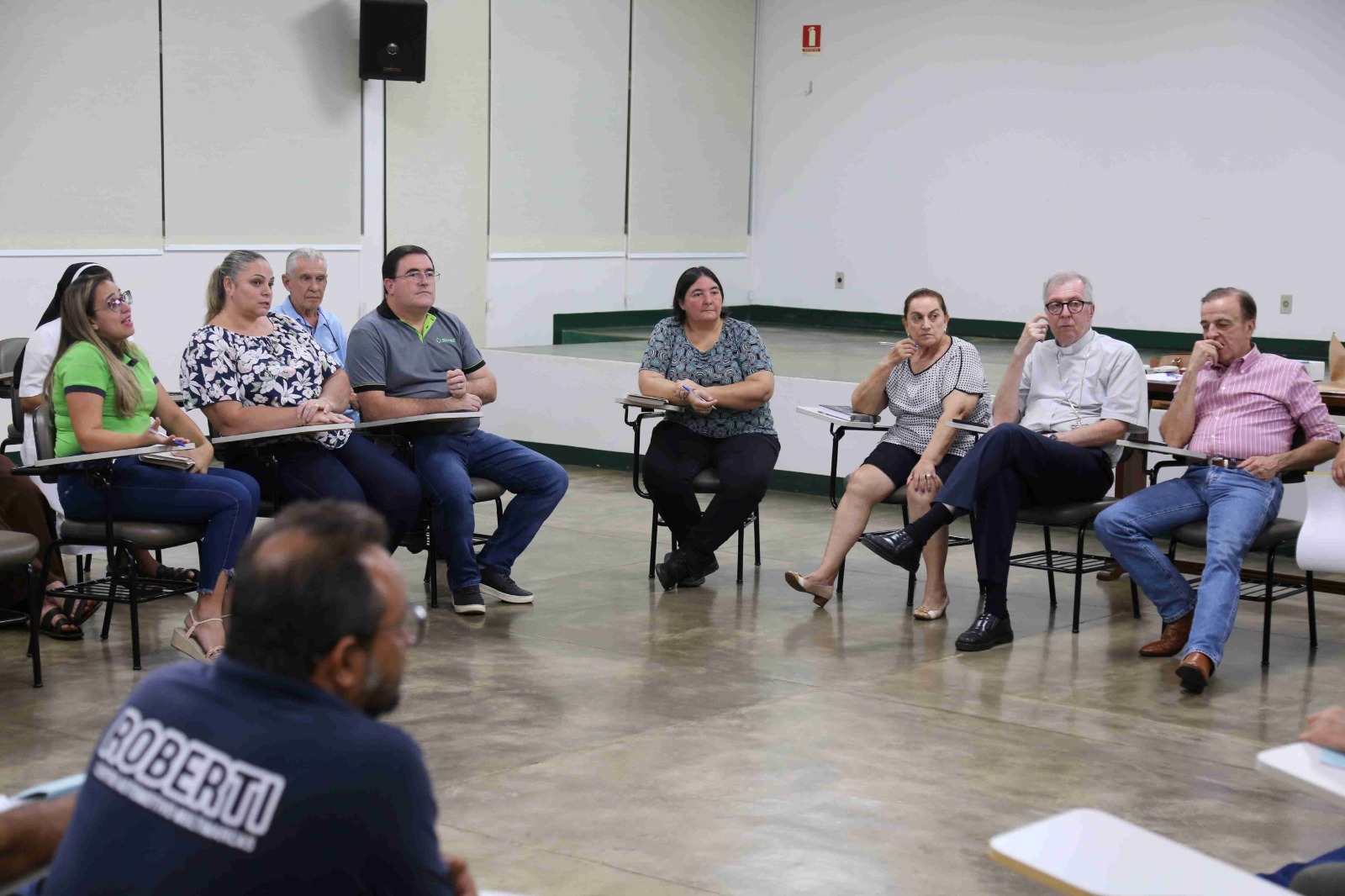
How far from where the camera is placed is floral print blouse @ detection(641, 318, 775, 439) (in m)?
5.64

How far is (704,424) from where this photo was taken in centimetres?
569

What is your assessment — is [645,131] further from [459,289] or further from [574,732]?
[574,732]

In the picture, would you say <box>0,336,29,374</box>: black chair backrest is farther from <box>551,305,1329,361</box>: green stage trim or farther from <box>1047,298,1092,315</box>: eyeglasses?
<box>551,305,1329,361</box>: green stage trim

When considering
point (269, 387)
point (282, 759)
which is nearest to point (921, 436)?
point (269, 387)

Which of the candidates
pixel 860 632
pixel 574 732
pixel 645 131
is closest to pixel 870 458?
pixel 860 632

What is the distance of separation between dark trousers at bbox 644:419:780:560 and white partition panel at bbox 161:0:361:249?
3379 millimetres

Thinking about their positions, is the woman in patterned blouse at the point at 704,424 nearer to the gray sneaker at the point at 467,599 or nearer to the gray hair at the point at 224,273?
the gray sneaker at the point at 467,599

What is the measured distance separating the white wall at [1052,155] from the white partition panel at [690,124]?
0.69ft

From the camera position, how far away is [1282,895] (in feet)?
5.56

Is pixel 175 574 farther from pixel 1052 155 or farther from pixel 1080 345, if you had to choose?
pixel 1052 155

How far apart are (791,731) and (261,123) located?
17.5 ft

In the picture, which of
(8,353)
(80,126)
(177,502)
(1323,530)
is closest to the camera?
(177,502)

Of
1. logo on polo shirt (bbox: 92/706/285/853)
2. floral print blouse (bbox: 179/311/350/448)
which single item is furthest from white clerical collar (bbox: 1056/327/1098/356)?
logo on polo shirt (bbox: 92/706/285/853)

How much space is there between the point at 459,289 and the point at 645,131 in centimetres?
194
